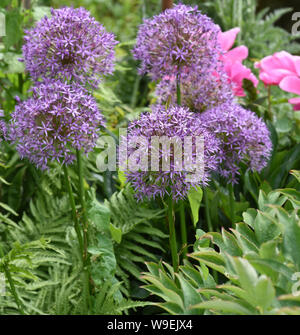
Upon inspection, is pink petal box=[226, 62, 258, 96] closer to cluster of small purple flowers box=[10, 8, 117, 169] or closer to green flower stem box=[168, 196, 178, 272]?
cluster of small purple flowers box=[10, 8, 117, 169]

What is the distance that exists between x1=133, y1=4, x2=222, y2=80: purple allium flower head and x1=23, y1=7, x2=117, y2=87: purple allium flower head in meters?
0.11

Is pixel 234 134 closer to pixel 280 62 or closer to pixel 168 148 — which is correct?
pixel 168 148

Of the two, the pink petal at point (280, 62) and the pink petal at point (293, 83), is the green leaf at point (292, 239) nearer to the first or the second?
the pink petal at point (293, 83)

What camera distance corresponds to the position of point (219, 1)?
105 inches

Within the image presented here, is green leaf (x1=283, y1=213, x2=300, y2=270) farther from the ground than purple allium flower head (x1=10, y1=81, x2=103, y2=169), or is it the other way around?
purple allium flower head (x1=10, y1=81, x2=103, y2=169)

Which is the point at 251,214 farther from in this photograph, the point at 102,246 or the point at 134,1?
the point at 134,1

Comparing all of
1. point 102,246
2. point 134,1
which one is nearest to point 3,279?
point 102,246

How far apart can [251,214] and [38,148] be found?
49 cm

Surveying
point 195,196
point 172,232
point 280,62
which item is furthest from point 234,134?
point 280,62

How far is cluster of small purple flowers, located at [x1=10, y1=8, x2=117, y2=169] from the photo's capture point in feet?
3.47

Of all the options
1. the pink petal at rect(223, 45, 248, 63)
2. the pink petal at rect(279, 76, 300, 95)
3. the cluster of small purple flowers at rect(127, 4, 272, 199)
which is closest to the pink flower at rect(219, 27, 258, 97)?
the pink petal at rect(223, 45, 248, 63)

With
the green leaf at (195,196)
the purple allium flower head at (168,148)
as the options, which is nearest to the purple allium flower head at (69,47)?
the purple allium flower head at (168,148)

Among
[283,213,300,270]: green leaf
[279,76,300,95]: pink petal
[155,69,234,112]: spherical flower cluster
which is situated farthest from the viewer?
[279,76,300,95]: pink petal

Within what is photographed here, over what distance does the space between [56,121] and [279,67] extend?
0.88m
